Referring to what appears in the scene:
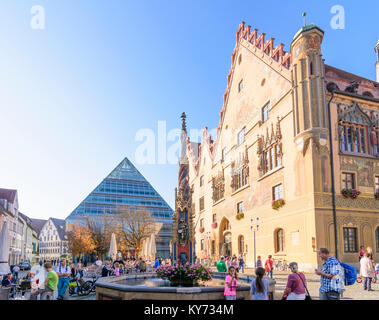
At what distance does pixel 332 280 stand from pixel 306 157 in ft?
61.1

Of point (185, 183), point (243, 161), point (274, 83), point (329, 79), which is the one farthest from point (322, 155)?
point (185, 183)

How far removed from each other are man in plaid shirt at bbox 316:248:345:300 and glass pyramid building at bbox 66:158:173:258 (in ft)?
219

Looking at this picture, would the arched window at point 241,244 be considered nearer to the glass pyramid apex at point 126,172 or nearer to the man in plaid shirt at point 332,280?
the man in plaid shirt at point 332,280

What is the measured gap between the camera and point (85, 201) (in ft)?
258

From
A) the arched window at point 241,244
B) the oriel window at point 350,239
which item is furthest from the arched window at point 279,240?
the arched window at point 241,244

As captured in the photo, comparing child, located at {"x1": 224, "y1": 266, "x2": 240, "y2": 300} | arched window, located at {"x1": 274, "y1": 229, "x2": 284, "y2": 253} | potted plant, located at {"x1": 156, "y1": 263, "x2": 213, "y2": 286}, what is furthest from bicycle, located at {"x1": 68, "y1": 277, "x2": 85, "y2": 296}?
arched window, located at {"x1": 274, "y1": 229, "x2": 284, "y2": 253}

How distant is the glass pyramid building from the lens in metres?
77.2

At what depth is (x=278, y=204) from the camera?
28266 millimetres

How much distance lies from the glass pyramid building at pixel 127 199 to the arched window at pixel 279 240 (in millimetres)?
46897

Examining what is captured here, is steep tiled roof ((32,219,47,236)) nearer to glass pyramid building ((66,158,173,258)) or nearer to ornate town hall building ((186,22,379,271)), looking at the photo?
glass pyramid building ((66,158,173,258))

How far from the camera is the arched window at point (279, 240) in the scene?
1118 inches

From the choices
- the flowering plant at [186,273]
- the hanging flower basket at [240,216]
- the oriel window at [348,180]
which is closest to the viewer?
the flowering plant at [186,273]
